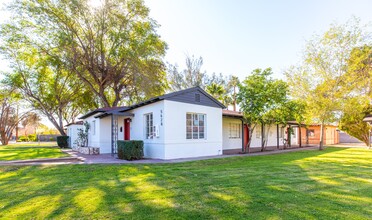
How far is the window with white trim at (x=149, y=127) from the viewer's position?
11967 mm

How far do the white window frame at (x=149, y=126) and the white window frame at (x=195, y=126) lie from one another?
1.77 metres

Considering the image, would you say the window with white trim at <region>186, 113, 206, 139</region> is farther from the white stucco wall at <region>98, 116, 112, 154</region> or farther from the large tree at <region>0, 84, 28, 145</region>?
the large tree at <region>0, 84, 28, 145</region>

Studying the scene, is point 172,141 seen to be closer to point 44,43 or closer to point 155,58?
point 155,58

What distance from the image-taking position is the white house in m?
11.0

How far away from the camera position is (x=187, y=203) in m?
4.25

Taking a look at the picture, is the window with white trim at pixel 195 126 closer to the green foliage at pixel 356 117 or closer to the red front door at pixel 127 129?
the red front door at pixel 127 129

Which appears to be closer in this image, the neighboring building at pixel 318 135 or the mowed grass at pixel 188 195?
the mowed grass at pixel 188 195

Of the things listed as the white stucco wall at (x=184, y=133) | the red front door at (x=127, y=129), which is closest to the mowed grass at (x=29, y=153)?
the red front door at (x=127, y=129)

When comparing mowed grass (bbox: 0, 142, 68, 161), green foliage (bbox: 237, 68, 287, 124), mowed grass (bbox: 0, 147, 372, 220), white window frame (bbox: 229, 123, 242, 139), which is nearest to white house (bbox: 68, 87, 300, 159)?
green foliage (bbox: 237, 68, 287, 124)

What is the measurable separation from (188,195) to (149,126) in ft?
25.5

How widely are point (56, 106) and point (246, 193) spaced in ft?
92.7

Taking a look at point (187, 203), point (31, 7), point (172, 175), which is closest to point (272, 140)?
point (172, 175)

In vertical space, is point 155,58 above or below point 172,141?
above

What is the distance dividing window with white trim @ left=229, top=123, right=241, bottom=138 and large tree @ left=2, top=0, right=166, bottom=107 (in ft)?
29.8
